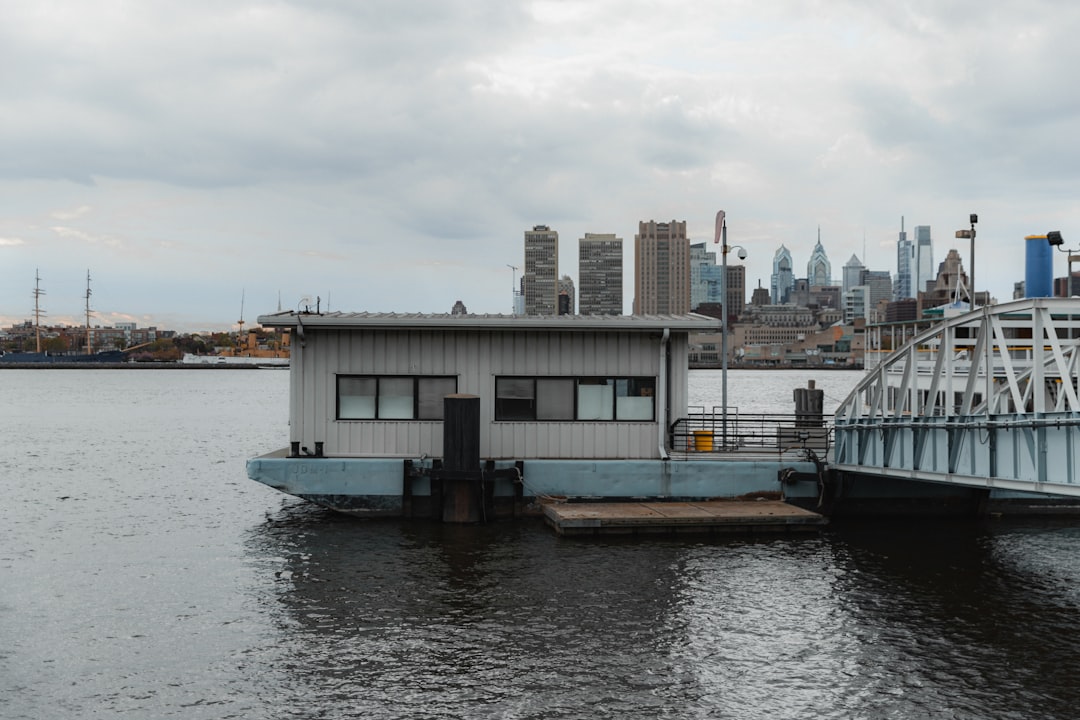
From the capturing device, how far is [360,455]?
27.6m

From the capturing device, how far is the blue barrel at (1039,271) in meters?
26.5

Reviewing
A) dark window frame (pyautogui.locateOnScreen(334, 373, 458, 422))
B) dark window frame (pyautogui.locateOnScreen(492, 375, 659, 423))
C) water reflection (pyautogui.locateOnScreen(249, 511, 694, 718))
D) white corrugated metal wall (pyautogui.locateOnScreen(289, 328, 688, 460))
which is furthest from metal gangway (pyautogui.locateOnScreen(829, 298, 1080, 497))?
dark window frame (pyautogui.locateOnScreen(334, 373, 458, 422))

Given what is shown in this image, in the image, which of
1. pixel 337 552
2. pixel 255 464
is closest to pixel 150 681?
pixel 337 552

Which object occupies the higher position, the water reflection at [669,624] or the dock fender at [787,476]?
the dock fender at [787,476]

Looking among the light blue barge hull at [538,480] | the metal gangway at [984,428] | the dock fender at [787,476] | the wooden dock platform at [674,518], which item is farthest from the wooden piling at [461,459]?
the metal gangway at [984,428]

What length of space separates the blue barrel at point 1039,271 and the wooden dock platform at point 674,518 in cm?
846

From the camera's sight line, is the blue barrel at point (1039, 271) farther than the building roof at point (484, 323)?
No

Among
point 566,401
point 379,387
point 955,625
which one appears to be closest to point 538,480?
point 566,401

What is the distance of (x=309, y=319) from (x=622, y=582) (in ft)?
37.6

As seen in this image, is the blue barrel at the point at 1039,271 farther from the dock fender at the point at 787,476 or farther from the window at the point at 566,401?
the window at the point at 566,401

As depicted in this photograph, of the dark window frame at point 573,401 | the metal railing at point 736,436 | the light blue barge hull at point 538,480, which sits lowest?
the light blue barge hull at point 538,480

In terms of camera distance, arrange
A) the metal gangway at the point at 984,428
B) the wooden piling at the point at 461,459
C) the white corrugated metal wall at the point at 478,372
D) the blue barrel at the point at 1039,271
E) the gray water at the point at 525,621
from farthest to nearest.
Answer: the white corrugated metal wall at the point at 478,372
the blue barrel at the point at 1039,271
the wooden piling at the point at 461,459
the metal gangway at the point at 984,428
the gray water at the point at 525,621

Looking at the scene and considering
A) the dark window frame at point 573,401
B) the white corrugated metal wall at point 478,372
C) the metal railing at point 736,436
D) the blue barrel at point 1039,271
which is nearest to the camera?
the blue barrel at point 1039,271

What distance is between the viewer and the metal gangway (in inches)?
778
